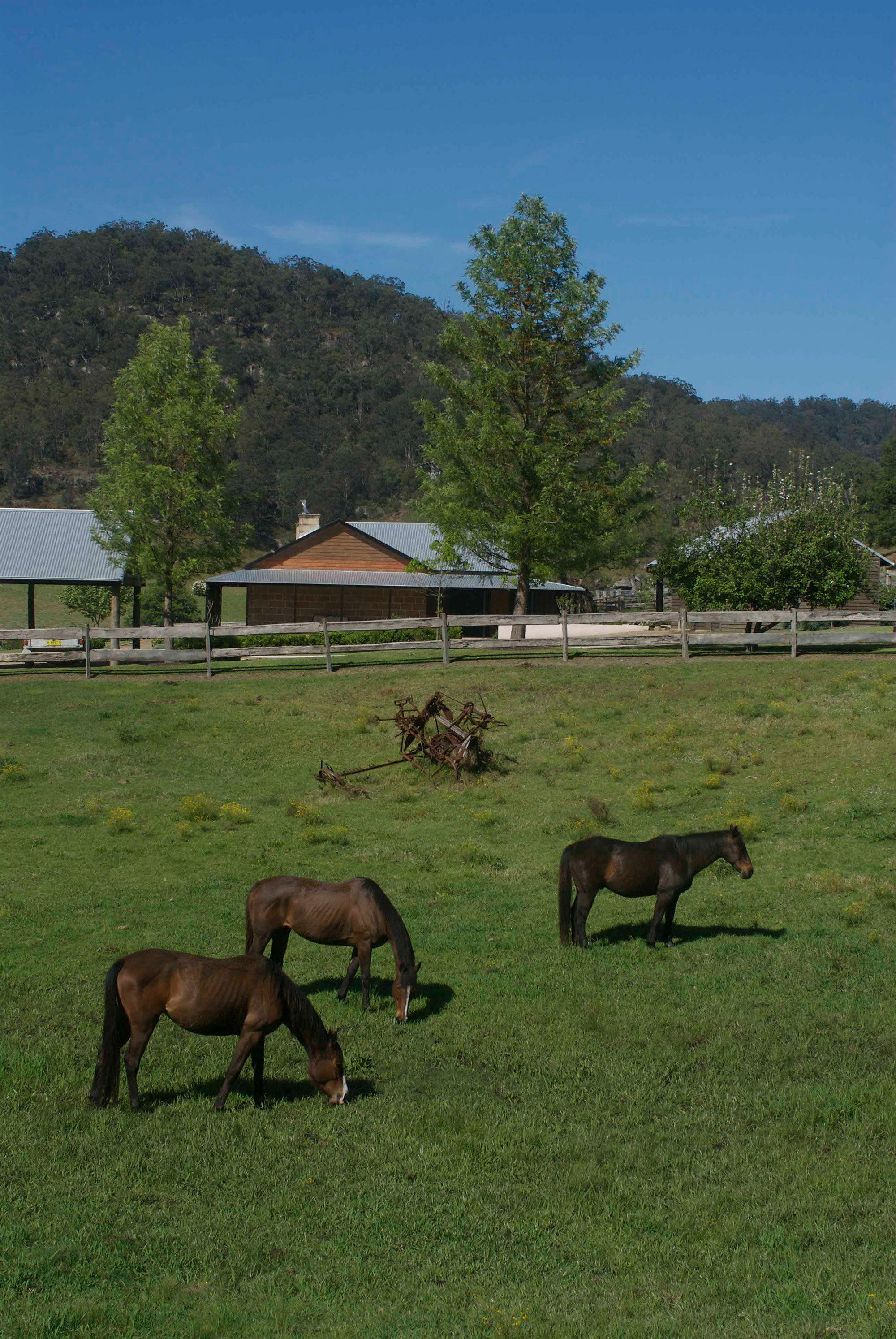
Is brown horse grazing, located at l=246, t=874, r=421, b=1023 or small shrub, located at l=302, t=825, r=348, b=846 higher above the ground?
brown horse grazing, located at l=246, t=874, r=421, b=1023

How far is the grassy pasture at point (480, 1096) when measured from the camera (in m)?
5.55

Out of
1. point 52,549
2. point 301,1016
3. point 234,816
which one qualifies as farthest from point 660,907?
point 52,549

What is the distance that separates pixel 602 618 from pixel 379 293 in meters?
166

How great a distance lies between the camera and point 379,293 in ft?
600

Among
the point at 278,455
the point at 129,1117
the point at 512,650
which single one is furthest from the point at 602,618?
the point at 278,455

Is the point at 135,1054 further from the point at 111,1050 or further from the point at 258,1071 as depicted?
the point at 258,1071

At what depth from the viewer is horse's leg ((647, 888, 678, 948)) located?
1138cm

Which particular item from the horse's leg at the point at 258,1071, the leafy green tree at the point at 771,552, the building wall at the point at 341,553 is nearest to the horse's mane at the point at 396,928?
the horse's leg at the point at 258,1071

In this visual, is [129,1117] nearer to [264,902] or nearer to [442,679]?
[264,902]

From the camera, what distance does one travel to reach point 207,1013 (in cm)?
748

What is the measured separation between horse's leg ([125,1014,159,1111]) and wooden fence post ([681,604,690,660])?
77.8ft

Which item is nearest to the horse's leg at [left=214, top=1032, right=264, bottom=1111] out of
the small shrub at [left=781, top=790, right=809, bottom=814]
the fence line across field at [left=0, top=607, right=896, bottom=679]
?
the small shrub at [left=781, top=790, right=809, bottom=814]

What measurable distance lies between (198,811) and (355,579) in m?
29.9

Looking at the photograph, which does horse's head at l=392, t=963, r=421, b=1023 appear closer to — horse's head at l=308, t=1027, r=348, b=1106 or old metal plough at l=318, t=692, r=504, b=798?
horse's head at l=308, t=1027, r=348, b=1106
